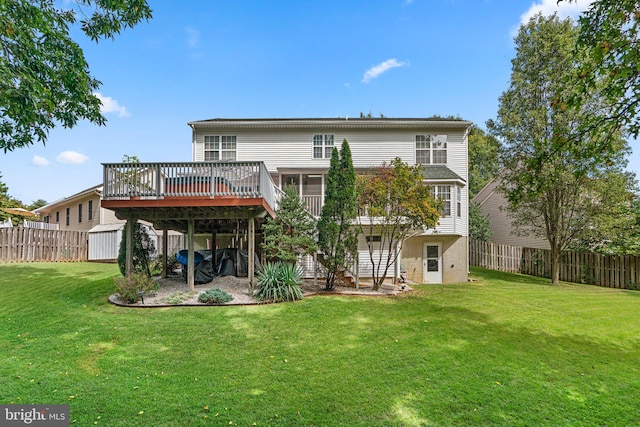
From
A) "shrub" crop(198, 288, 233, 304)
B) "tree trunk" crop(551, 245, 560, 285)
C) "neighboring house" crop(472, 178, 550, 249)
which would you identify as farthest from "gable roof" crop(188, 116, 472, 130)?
"shrub" crop(198, 288, 233, 304)

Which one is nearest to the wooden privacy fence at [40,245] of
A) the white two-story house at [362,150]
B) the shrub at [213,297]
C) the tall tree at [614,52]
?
the white two-story house at [362,150]

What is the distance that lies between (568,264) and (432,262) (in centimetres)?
808

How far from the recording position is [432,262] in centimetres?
1577

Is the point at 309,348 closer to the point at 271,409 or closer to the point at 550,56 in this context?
the point at 271,409

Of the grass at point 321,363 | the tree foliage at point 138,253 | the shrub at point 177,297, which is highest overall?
the tree foliage at point 138,253

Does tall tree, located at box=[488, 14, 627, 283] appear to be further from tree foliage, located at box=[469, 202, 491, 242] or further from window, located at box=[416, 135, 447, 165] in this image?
tree foliage, located at box=[469, 202, 491, 242]

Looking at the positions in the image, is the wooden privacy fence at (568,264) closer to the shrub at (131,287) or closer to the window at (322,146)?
the window at (322,146)

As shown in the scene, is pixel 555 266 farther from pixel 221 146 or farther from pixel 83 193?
pixel 83 193

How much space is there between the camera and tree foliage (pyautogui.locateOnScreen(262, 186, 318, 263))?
34.2 ft

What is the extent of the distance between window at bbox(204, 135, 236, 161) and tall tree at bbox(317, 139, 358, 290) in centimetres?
720

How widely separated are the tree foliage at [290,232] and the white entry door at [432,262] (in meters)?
A: 6.98

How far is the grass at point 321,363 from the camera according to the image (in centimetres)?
418

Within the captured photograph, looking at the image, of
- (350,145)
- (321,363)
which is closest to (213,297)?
(321,363)

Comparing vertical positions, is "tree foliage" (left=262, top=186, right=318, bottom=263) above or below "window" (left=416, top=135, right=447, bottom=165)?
below
